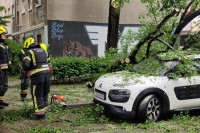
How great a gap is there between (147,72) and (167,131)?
1.68 metres

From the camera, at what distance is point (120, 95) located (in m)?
5.79

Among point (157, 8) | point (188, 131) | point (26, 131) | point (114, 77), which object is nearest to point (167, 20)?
point (157, 8)

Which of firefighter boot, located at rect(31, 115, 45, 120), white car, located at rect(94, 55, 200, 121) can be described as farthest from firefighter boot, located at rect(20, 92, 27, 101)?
white car, located at rect(94, 55, 200, 121)

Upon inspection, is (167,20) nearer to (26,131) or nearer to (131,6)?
(26,131)

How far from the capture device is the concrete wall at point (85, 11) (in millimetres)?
18438

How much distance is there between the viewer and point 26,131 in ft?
16.6

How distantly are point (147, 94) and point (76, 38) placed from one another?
14.0 meters

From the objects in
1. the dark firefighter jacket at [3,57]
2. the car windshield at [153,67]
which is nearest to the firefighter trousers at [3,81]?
the dark firefighter jacket at [3,57]

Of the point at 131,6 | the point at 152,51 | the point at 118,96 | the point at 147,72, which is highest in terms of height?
the point at 131,6

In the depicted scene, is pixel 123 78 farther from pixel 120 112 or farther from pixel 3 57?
pixel 3 57

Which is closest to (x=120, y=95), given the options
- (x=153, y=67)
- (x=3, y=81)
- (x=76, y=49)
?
(x=153, y=67)

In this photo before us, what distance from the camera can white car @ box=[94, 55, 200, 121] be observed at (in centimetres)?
577

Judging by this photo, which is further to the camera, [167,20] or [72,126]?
[167,20]

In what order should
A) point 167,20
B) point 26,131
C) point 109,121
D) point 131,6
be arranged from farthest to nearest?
1. point 131,6
2. point 167,20
3. point 109,121
4. point 26,131
